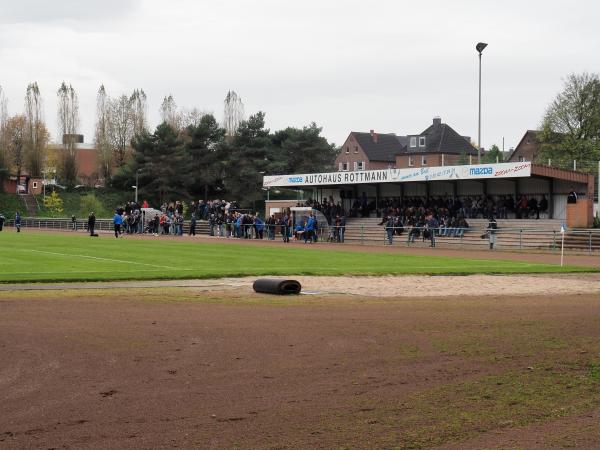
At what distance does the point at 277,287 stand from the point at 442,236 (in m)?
28.5

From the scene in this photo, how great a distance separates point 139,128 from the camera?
114 meters

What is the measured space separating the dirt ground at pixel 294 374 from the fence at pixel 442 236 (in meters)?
25.2

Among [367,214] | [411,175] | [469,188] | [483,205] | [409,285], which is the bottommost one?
[409,285]

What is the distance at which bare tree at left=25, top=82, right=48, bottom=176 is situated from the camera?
355ft

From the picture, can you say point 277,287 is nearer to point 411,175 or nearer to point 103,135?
point 411,175

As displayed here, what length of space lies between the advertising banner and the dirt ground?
33.0 meters

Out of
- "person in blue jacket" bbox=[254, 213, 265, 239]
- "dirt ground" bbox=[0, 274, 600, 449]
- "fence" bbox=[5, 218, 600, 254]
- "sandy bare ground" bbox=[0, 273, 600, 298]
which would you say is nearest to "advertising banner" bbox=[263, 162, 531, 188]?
"fence" bbox=[5, 218, 600, 254]

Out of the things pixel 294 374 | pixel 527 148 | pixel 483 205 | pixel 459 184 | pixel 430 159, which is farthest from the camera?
pixel 430 159

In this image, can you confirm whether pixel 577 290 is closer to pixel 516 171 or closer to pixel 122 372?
pixel 122 372

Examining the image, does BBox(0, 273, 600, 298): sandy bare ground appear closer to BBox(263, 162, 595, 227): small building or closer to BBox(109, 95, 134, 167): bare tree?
BBox(263, 162, 595, 227): small building

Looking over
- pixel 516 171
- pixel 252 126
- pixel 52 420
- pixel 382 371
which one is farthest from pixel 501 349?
pixel 252 126

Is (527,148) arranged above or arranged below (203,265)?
above

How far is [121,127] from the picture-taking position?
113m

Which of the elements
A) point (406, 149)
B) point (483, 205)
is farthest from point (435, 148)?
point (483, 205)
